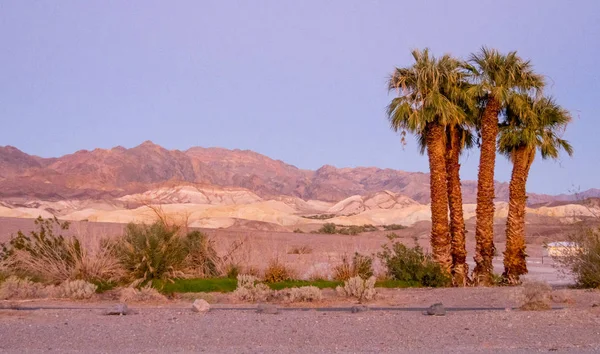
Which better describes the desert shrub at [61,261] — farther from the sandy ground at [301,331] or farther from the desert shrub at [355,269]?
the desert shrub at [355,269]

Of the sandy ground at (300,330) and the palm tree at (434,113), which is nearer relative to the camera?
the sandy ground at (300,330)

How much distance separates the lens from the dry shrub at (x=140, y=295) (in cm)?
1777

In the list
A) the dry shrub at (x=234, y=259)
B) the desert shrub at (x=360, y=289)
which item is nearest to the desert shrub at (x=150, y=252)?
the dry shrub at (x=234, y=259)

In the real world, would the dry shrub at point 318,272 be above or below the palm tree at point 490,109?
below

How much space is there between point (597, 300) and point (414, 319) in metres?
5.82

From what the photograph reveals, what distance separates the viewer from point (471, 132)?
968 inches

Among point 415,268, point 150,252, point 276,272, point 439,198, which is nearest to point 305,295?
point 276,272

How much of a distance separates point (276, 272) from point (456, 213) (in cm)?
623

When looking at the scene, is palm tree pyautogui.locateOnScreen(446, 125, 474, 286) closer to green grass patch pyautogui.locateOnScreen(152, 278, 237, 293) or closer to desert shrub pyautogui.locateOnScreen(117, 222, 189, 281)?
green grass patch pyautogui.locateOnScreen(152, 278, 237, 293)

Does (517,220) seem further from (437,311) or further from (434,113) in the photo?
(437,311)

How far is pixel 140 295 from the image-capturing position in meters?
17.9

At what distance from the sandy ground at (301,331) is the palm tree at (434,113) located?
21.9 ft

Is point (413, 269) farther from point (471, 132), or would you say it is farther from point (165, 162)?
point (165, 162)

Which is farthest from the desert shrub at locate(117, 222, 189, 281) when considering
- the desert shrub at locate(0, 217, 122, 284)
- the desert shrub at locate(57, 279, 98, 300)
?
the desert shrub at locate(57, 279, 98, 300)
